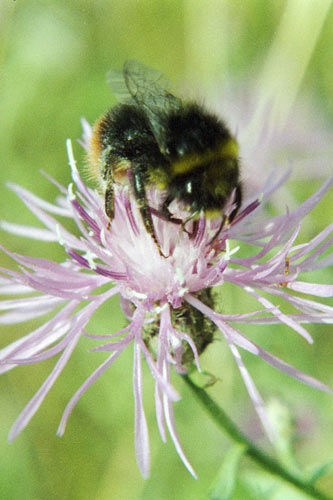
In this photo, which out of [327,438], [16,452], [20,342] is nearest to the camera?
[20,342]

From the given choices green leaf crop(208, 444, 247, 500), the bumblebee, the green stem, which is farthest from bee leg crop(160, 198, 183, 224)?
green leaf crop(208, 444, 247, 500)

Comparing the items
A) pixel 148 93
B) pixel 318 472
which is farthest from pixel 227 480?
pixel 148 93

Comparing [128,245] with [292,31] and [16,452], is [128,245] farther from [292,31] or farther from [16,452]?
[292,31]

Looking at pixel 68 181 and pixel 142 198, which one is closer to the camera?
pixel 142 198

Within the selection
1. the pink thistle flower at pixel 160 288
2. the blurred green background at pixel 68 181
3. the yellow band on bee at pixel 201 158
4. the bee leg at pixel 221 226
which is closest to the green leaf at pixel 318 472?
the blurred green background at pixel 68 181

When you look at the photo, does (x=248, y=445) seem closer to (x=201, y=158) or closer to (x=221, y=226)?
(x=221, y=226)

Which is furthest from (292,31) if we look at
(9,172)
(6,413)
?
(6,413)

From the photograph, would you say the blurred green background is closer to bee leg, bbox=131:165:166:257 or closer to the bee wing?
bee leg, bbox=131:165:166:257
